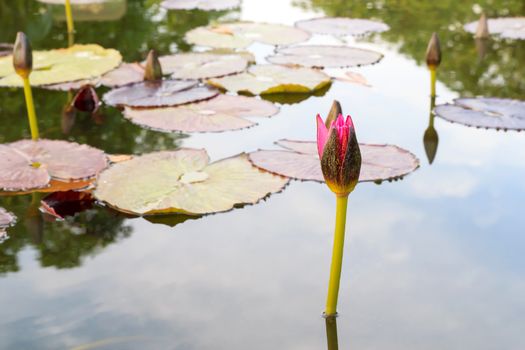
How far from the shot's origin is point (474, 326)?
173cm

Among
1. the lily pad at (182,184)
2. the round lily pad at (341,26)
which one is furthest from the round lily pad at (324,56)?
the lily pad at (182,184)

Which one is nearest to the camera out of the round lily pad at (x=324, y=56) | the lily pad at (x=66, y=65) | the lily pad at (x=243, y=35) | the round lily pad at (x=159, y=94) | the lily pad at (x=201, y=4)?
the round lily pad at (x=159, y=94)

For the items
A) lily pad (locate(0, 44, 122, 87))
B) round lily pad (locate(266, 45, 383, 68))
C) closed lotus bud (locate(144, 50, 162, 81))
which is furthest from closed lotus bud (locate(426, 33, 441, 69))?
lily pad (locate(0, 44, 122, 87))

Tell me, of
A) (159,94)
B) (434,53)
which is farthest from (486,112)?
(159,94)

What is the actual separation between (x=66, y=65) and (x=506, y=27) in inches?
113

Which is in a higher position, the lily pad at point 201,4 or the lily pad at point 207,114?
the lily pad at point 201,4

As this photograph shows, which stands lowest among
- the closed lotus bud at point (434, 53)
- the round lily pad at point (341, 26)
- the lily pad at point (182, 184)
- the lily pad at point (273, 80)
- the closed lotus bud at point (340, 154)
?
the lily pad at point (182, 184)

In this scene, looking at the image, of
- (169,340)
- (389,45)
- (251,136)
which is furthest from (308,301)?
(389,45)

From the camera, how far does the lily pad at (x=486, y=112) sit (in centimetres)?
313

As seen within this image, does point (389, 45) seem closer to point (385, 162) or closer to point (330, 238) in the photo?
point (385, 162)

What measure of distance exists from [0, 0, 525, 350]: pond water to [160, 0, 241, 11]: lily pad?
2.28m

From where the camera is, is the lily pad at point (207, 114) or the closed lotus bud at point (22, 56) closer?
the closed lotus bud at point (22, 56)

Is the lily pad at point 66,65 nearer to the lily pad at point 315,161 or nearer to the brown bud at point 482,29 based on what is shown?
the lily pad at point 315,161

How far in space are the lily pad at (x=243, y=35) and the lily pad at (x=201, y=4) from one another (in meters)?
0.60
